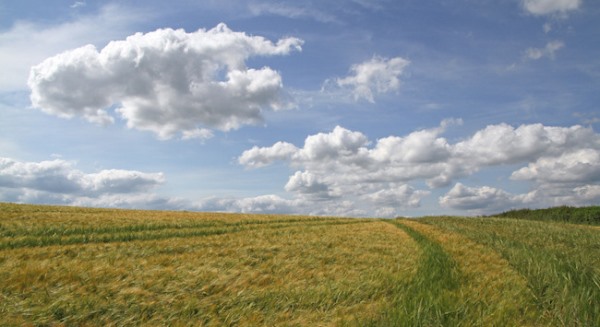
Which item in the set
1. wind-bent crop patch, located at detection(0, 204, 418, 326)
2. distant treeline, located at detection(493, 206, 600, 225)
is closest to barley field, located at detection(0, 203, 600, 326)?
wind-bent crop patch, located at detection(0, 204, 418, 326)

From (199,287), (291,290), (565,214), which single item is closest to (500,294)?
(291,290)

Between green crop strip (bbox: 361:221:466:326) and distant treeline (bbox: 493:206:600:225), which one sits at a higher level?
green crop strip (bbox: 361:221:466:326)

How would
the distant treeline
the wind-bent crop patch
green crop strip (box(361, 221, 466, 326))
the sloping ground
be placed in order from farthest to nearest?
the distant treeline < the wind-bent crop patch < the sloping ground < green crop strip (box(361, 221, 466, 326))

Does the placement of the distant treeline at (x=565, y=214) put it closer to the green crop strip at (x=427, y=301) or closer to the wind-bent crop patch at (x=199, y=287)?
the green crop strip at (x=427, y=301)

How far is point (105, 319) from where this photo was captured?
477 centimetres

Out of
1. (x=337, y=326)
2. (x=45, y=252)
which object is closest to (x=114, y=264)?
(x=45, y=252)

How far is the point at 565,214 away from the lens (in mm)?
52844

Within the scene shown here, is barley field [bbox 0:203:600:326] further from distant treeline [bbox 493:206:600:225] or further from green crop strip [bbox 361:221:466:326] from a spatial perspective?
distant treeline [bbox 493:206:600:225]

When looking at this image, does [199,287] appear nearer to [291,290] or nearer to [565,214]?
[291,290]

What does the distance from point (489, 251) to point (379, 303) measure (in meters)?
7.71

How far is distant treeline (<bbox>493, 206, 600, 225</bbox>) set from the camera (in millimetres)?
47938

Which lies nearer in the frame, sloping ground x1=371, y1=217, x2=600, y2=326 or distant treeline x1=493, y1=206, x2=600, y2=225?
sloping ground x1=371, y1=217, x2=600, y2=326

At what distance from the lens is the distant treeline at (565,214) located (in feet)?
157

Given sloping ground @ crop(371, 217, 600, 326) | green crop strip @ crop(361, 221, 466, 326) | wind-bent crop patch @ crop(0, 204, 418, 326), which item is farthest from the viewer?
wind-bent crop patch @ crop(0, 204, 418, 326)
